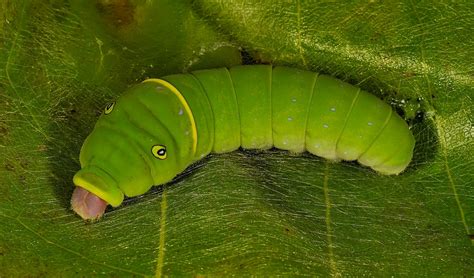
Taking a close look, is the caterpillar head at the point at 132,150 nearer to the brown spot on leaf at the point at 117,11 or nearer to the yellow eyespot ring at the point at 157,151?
the yellow eyespot ring at the point at 157,151

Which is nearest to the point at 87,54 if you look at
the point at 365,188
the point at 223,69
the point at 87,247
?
the point at 223,69

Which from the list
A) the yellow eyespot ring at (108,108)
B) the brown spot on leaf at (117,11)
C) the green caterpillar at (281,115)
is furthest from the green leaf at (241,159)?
the yellow eyespot ring at (108,108)

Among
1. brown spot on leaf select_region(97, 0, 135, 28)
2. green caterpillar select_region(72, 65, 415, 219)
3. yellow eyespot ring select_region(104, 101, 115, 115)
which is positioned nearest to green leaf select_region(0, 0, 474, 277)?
brown spot on leaf select_region(97, 0, 135, 28)

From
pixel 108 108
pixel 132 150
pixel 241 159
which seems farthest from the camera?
pixel 241 159

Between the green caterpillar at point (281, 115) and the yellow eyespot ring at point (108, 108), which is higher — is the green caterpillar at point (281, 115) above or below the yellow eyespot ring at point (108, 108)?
below

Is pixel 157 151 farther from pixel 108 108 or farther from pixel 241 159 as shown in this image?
pixel 241 159

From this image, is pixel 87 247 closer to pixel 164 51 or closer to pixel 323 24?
pixel 164 51

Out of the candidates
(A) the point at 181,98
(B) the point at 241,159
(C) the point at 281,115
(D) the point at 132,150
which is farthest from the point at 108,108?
(C) the point at 281,115

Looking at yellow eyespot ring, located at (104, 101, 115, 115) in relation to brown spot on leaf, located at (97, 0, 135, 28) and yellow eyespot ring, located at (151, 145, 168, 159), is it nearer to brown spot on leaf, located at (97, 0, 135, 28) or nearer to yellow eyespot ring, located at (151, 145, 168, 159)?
yellow eyespot ring, located at (151, 145, 168, 159)

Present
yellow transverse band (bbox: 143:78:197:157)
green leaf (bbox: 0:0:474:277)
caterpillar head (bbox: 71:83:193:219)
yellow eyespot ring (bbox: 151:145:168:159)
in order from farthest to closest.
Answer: yellow transverse band (bbox: 143:78:197:157) → yellow eyespot ring (bbox: 151:145:168:159) → caterpillar head (bbox: 71:83:193:219) → green leaf (bbox: 0:0:474:277)
